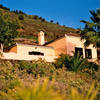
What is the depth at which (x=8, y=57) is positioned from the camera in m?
23.6

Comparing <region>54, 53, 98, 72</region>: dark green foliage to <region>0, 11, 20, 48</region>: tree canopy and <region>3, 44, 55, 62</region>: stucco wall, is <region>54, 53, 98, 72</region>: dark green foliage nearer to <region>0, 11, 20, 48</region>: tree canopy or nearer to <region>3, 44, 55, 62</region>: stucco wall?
<region>3, 44, 55, 62</region>: stucco wall

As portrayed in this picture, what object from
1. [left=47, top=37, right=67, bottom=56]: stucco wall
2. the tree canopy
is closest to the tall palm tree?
[left=47, top=37, right=67, bottom=56]: stucco wall

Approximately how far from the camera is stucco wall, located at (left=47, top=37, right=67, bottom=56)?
1201 inches

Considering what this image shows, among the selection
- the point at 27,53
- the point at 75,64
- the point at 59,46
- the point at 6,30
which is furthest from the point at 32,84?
the point at 6,30

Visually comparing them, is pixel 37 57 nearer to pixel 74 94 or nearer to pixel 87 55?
pixel 87 55

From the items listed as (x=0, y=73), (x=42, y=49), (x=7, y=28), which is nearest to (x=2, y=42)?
(x=7, y=28)

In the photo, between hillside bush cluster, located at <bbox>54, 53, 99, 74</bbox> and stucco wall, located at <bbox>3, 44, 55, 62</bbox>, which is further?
stucco wall, located at <bbox>3, 44, 55, 62</bbox>

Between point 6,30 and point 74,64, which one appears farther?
point 6,30

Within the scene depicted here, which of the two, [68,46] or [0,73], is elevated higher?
[68,46]

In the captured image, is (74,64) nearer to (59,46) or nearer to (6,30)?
(59,46)

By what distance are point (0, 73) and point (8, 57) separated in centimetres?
757

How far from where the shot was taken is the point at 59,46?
31.5 m

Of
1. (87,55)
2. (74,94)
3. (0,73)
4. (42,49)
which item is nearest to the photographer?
(74,94)

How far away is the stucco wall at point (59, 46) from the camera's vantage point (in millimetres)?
30516
